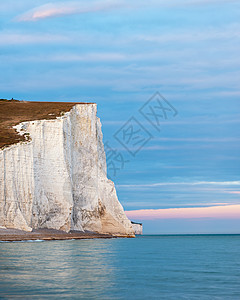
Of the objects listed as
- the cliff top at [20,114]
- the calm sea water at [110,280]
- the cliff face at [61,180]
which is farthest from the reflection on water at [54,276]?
the cliff top at [20,114]

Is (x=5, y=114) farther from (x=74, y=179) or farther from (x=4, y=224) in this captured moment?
(x=4, y=224)

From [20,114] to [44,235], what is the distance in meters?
19.2

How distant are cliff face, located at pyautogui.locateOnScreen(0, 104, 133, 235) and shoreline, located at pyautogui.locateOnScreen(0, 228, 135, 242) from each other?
2.88 ft

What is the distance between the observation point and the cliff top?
55.2 metres

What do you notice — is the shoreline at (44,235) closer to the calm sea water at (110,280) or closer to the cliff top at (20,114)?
the cliff top at (20,114)

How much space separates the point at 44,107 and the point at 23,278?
48.3m

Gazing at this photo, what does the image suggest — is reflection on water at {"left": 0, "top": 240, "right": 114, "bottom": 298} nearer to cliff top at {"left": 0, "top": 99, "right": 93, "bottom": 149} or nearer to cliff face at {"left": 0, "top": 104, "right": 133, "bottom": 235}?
cliff face at {"left": 0, "top": 104, "right": 133, "bottom": 235}

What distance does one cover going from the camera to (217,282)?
2080 cm

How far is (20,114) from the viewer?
64.1 metres

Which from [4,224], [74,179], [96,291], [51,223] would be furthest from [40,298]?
[74,179]

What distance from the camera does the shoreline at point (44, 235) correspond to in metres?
46.8

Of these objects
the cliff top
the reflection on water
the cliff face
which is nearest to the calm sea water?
the reflection on water

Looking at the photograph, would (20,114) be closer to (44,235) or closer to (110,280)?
(44,235)

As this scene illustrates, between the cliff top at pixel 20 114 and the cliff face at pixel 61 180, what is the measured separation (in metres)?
1.16
